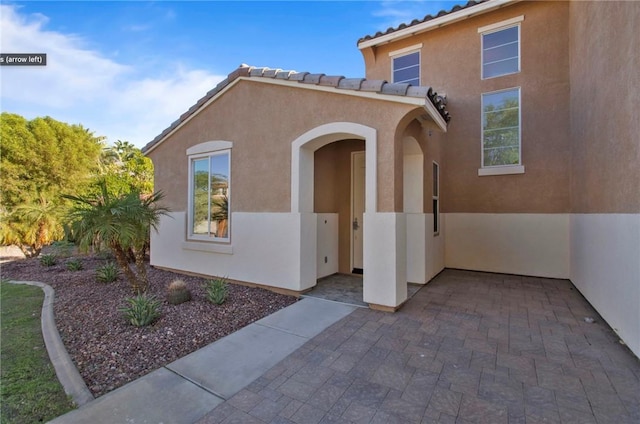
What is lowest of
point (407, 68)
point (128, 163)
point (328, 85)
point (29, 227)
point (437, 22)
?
Result: point (29, 227)

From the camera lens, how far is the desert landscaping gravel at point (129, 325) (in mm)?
3367

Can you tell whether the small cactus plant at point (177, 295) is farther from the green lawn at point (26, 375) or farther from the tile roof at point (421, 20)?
the tile roof at point (421, 20)

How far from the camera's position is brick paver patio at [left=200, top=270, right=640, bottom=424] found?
8.32 feet

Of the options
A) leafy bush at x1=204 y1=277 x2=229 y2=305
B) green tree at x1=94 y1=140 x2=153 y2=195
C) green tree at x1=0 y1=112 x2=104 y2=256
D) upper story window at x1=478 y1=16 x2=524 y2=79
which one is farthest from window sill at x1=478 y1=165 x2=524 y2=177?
green tree at x1=94 y1=140 x2=153 y2=195

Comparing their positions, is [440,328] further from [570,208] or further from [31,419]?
[570,208]

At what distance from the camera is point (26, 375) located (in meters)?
3.11

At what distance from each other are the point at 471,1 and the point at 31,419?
466 inches

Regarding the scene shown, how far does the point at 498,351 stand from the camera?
3.66 metres

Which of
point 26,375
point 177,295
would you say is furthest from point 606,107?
point 26,375

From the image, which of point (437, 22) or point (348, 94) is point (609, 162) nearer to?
point (348, 94)

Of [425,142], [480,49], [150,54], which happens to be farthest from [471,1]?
[150,54]

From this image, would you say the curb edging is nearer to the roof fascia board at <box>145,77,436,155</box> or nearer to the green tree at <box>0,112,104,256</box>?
the roof fascia board at <box>145,77,436,155</box>

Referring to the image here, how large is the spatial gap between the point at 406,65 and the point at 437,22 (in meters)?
1.43

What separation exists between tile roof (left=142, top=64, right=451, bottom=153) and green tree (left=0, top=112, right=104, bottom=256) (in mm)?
8609
